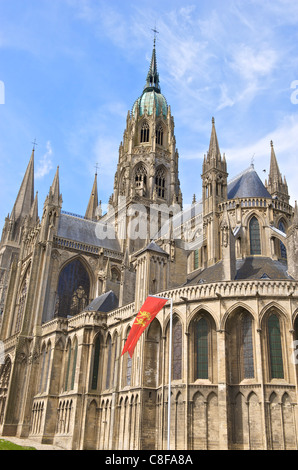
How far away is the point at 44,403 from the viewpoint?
131 feet

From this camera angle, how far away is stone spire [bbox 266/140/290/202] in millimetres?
45281

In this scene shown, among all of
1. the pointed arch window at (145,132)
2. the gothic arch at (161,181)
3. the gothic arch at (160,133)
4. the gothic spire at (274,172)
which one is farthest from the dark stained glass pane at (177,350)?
the pointed arch window at (145,132)

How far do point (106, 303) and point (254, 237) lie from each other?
14107mm

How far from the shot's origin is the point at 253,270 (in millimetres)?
33188

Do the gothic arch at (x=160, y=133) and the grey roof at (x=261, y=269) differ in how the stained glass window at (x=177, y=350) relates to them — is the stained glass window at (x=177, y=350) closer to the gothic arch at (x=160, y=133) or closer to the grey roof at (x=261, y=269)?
the grey roof at (x=261, y=269)

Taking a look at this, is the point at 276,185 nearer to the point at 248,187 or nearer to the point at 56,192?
the point at 248,187

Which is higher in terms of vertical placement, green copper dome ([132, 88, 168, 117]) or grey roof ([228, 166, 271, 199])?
green copper dome ([132, 88, 168, 117])

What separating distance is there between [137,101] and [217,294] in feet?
165

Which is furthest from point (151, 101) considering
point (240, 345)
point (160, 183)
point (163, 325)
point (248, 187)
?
point (240, 345)

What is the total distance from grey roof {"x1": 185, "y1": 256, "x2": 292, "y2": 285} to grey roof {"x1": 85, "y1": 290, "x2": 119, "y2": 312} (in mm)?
9534

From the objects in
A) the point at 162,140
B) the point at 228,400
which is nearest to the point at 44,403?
the point at 228,400

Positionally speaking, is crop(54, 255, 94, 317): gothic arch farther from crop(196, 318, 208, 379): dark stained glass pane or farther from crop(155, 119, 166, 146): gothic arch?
crop(155, 119, 166, 146): gothic arch

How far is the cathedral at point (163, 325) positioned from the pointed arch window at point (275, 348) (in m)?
0.06

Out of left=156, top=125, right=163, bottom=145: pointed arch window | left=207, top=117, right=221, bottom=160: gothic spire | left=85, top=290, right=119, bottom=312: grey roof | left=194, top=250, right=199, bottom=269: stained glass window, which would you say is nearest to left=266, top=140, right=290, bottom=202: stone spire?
left=207, top=117, right=221, bottom=160: gothic spire
